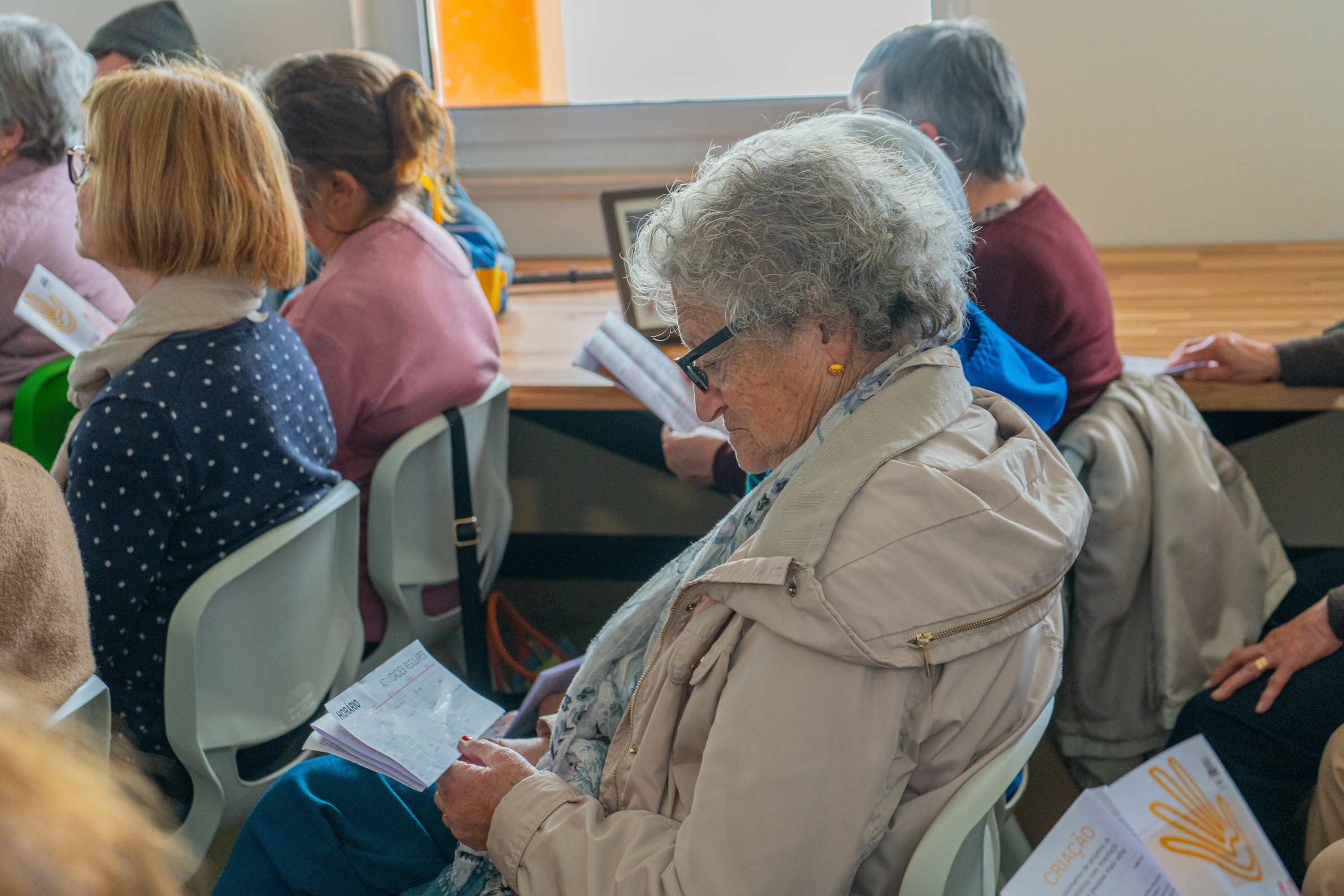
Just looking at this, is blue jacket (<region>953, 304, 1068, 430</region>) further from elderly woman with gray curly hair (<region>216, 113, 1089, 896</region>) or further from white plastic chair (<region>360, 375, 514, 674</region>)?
white plastic chair (<region>360, 375, 514, 674</region>)

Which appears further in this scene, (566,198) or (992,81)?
(566,198)

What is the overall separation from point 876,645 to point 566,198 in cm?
225

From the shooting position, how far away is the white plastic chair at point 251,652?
1.31 meters

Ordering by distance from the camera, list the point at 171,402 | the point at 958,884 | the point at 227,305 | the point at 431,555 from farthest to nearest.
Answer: the point at 431,555 < the point at 227,305 < the point at 171,402 < the point at 958,884

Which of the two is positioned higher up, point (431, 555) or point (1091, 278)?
point (1091, 278)

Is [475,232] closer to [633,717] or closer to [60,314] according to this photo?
[60,314]

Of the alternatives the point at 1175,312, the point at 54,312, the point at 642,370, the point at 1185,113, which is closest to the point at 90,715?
the point at 54,312

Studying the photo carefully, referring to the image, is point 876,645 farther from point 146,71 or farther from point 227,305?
point 146,71

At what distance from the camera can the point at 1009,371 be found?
1.38 meters

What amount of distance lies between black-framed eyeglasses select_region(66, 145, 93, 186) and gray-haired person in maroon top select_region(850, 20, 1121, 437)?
1.28 metres

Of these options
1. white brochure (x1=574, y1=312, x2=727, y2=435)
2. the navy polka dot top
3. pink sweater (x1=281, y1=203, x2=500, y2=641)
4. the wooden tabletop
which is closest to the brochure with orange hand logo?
the wooden tabletop

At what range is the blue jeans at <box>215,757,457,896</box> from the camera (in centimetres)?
116

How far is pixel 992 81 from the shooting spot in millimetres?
1742

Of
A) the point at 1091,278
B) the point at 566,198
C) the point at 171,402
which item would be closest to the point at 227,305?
the point at 171,402
